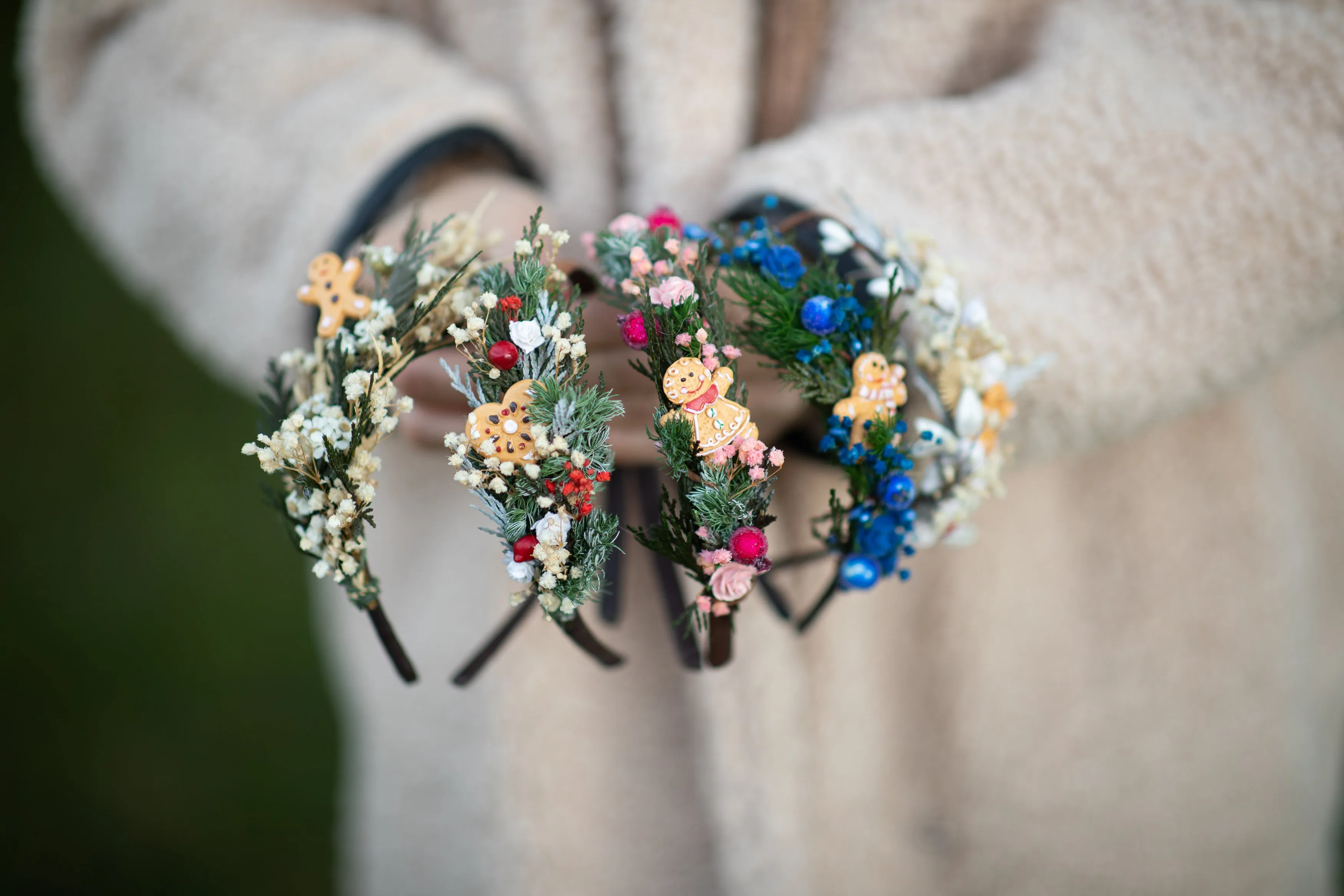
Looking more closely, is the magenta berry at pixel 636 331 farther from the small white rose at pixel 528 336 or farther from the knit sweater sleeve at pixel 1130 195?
the knit sweater sleeve at pixel 1130 195

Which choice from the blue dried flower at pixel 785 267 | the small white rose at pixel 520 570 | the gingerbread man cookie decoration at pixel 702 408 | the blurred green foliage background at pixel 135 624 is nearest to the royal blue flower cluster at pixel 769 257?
the blue dried flower at pixel 785 267

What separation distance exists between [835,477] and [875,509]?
251 millimetres

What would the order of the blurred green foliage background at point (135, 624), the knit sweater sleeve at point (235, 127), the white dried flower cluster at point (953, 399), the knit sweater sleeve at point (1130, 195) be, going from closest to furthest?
the white dried flower cluster at point (953, 399) < the knit sweater sleeve at point (1130, 195) < the knit sweater sleeve at point (235, 127) < the blurred green foliage background at point (135, 624)

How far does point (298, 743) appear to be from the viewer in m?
1.79

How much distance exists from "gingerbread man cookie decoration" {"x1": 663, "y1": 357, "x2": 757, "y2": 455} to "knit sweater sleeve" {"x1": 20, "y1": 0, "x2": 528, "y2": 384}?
0.43 meters

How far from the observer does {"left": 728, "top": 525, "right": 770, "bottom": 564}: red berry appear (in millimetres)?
365

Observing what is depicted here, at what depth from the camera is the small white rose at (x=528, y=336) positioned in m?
0.36

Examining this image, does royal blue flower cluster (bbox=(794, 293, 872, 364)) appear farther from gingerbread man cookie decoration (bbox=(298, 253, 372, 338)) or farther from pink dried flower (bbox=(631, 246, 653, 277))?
gingerbread man cookie decoration (bbox=(298, 253, 372, 338))

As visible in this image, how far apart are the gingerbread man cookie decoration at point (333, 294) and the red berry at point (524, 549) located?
167 millimetres

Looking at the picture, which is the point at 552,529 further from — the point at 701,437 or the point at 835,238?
the point at 835,238

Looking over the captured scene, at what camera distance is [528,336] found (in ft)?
1.19

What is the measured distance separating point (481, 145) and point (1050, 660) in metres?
0.73

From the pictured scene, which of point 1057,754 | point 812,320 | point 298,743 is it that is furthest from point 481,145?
point 298,743

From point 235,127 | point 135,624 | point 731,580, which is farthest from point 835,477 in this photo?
point 135,624
